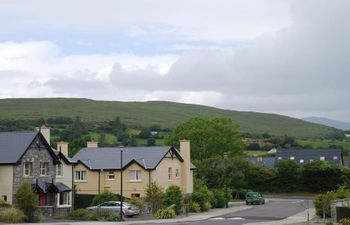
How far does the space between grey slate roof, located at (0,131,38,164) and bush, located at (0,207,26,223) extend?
8149 mm

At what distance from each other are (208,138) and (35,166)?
5345cm

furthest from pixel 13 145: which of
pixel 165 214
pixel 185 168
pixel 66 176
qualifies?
pixel 185 168

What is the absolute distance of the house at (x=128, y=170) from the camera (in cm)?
6731

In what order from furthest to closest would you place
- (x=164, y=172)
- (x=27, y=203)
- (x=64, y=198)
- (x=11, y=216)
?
(x=164, y=172)
(x=64, y=198)
(x=27, y=203)
(x=11, y=216)

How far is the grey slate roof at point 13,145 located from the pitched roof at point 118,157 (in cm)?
1337

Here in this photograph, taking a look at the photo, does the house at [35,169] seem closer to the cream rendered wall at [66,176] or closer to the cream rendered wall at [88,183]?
the cream rendered wall at [66,176]

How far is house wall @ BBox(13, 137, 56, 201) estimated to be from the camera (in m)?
53.5

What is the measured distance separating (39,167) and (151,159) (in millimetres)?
15248

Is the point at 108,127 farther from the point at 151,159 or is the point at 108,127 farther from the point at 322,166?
the point at 151,159

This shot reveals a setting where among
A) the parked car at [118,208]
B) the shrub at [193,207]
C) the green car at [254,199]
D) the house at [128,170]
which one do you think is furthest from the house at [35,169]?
the green car at [254,199]

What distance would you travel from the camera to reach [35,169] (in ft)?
183

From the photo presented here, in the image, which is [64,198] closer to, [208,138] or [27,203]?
[27,203]

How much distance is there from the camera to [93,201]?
61.9 m

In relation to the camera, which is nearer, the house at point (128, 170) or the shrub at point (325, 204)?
the shrub at point (325, 204)
